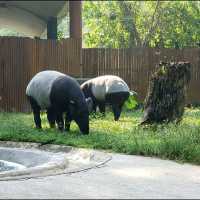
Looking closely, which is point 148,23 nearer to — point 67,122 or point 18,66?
point 18,66

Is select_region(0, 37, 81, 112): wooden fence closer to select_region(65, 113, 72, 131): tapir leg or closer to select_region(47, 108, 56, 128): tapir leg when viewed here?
select_region(47, 108, 56, 128): tapir leg

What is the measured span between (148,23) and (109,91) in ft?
58.5

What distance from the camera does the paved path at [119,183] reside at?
6.94 m

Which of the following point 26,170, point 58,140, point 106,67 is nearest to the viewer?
point 26,170

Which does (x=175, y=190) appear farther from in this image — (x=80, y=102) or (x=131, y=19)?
(x=131, y=19)

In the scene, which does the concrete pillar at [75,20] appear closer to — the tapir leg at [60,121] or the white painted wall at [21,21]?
the white painted wall at [21,21]

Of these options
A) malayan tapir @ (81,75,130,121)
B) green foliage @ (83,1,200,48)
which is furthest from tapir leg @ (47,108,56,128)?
green foliage @ (83,1,200,48)

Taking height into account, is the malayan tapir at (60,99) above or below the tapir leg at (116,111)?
above

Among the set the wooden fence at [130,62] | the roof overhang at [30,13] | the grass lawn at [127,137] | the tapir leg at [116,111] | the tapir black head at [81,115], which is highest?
the roof overhang at [30,13]

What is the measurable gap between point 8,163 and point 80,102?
269 centimetres

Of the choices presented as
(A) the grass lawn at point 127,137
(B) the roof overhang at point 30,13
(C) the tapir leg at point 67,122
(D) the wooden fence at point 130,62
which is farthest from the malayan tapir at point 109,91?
(B) the roof overhang at point 30,13

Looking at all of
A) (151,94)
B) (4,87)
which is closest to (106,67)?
(4,87)

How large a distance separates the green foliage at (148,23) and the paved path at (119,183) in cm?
2326

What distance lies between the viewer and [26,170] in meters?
8.03
